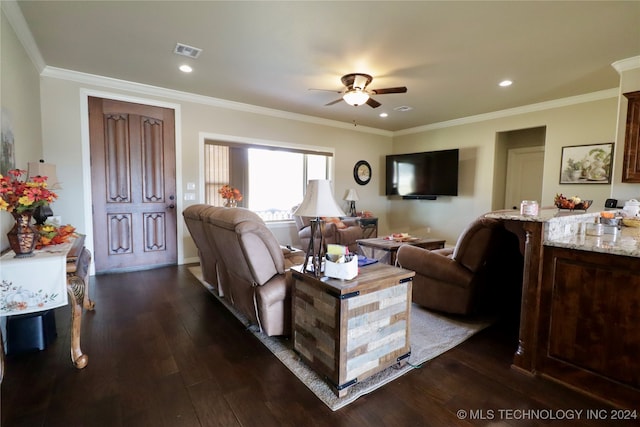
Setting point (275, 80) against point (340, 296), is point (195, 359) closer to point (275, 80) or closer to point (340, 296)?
point (340, 296)

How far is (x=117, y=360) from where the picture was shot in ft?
6.72

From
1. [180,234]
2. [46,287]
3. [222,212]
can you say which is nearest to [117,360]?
[46,287]

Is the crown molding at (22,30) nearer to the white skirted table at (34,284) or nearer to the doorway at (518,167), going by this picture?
the white skirted table at (34,284)

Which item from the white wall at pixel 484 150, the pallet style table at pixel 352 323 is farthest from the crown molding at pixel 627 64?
the pallet style table at pixel 352 323

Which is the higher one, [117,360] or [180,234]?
[180,234]

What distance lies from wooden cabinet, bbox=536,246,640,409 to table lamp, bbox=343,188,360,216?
471 cm

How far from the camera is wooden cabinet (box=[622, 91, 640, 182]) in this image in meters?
3.10

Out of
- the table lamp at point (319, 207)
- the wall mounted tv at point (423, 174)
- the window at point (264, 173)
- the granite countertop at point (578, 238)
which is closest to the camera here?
the granite countertop at point (578, 238)

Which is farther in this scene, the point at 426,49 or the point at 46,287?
the point at 426,49

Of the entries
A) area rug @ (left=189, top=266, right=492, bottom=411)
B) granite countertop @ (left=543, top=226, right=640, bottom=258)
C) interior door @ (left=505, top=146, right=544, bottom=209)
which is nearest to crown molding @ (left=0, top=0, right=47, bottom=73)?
area rug @ (left=189, top=266, right=492, bottom=411)

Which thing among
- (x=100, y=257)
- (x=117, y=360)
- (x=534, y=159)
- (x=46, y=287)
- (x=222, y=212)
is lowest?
(x=117, y=360)

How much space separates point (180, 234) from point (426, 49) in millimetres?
4206

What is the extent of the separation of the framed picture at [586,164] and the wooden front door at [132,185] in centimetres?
616

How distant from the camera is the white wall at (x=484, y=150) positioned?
435 centimetres
